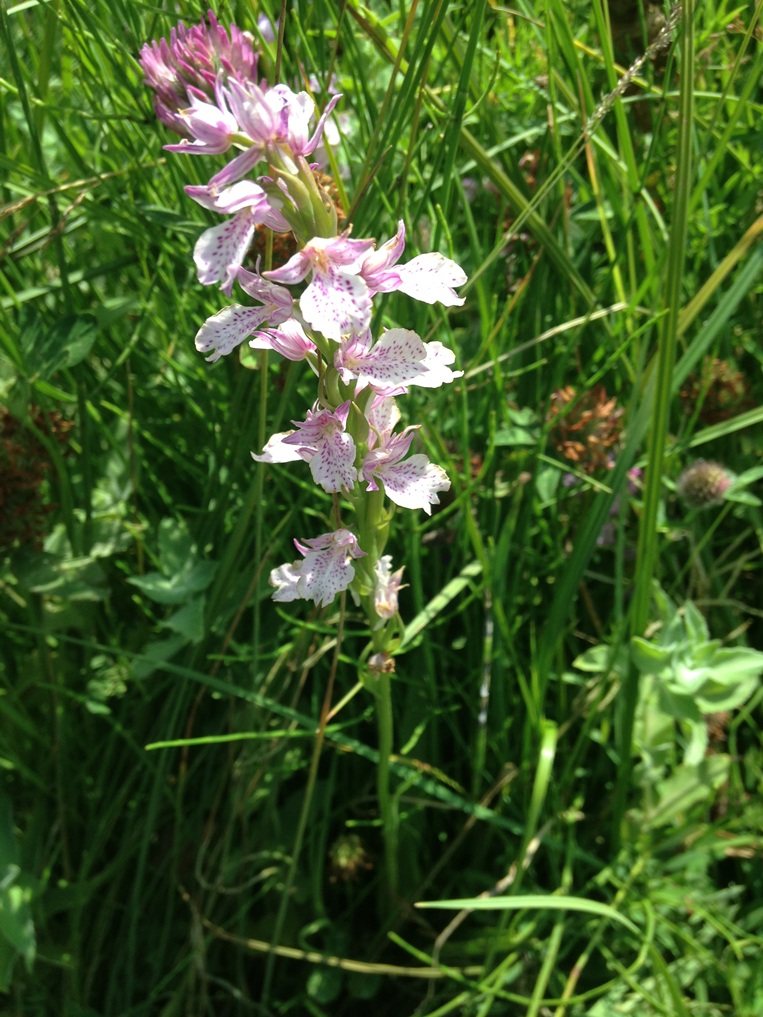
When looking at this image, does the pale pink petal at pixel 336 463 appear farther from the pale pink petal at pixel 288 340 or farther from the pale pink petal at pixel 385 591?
the pale pink petal at pixel 385 591

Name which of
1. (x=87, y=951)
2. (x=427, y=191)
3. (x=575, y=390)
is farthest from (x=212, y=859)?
(x=427, y=191)

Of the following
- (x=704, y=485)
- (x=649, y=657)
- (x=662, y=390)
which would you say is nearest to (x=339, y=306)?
(x=662, y=390)

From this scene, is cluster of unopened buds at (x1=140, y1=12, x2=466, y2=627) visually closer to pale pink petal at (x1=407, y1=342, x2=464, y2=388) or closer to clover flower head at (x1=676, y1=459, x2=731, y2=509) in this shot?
pale pink petal at (x1=407, y1=342, x2=464, y2=388)

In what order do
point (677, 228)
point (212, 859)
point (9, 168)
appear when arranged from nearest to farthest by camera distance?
point (677, 228), point (9, 168), point (212, 859)

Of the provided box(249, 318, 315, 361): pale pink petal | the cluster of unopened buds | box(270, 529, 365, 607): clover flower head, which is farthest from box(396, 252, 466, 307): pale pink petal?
box(270, 529, 365, 607): clover flower head

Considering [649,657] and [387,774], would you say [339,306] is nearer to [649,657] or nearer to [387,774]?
[387,774]

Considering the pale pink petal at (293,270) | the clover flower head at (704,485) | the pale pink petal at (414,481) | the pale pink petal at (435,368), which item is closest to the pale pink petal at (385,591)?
the pale pink petal at (414,481)

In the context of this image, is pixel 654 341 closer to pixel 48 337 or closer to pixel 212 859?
pixel 48 337
